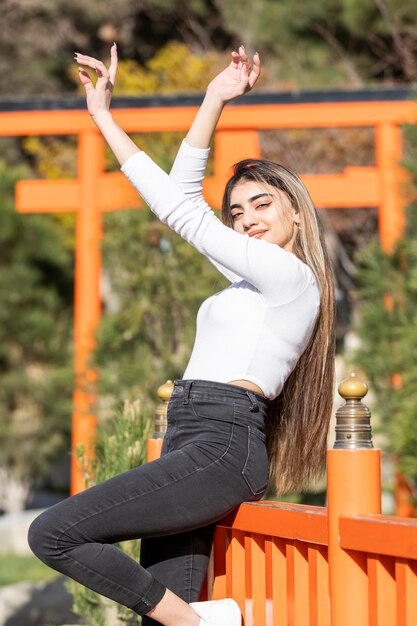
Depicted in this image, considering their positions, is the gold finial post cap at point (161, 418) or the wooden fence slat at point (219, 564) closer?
the wooden fence slat at point (219, 564)

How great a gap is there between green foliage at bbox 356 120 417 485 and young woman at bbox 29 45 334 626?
12.3 ft

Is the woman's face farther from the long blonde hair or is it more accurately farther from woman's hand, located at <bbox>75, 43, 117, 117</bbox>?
woman's hand, located at <bbox>75, 43, 117, 117</bbox>

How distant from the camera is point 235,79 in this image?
2566 millimetres

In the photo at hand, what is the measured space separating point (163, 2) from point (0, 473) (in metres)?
7.74

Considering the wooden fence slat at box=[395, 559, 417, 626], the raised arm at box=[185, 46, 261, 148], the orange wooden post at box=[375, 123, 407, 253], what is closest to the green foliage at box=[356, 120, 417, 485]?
the orange wooden post at box=[375, 123, 407, 253]

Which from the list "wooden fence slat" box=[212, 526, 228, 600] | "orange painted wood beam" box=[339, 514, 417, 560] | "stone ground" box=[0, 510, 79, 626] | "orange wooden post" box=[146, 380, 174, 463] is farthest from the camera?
"stone ground" box=[0, 510, 79, 626]

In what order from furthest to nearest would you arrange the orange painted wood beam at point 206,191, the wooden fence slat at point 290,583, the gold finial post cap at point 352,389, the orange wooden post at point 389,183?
the orange painted wood beam at point 206,191, the orange wooden post at point 389,183, the wooden fence slat at point 290,583, the gold finial post cap at point 352,389

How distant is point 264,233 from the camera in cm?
251

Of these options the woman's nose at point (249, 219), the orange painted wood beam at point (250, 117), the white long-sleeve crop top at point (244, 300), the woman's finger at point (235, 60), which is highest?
the orange painted wood beam at point (250, 117)

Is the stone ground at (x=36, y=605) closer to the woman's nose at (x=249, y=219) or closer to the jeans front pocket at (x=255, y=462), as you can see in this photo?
the jeans front pocket at (x=255, y=462)

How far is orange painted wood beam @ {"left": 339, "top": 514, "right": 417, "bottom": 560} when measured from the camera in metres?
1.86

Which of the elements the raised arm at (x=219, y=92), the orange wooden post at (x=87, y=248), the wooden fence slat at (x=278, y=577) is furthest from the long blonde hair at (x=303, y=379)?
the orange wooden post at (x=87, y=248)

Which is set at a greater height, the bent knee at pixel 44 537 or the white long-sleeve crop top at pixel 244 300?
the white long-sleeve crop top at pixel 244 300

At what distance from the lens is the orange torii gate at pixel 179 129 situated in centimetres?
752
